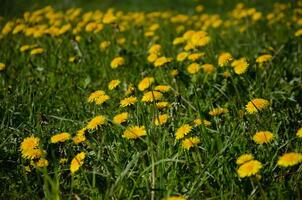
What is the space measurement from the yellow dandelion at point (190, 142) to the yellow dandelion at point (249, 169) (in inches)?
14.2

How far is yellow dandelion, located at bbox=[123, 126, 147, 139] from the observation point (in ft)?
7.38

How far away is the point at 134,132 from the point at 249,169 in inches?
27.3

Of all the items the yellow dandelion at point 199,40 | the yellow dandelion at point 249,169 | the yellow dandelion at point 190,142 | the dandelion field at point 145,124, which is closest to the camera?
the yellow dandelion at point 249,169

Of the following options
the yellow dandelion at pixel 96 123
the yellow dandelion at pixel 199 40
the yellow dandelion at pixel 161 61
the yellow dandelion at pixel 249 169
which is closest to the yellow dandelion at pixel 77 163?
Result: the yellow dandelion at pixel 96 123

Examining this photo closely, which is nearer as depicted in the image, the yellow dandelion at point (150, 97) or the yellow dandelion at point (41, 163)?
the yellow dandelion at point (41, 163)

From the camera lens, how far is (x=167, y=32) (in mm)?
5129

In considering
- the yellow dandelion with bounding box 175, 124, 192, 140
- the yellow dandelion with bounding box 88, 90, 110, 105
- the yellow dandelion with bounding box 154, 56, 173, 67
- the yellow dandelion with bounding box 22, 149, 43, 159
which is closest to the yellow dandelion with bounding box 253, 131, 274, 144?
the yellow dandelion with bounding box 175, 124, 192, 140

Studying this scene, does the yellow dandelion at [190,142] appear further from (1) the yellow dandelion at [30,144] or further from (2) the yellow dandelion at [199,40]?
(2) the yellow dandelion at [199,40]

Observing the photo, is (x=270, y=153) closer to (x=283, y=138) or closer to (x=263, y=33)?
(x=283, y=138)

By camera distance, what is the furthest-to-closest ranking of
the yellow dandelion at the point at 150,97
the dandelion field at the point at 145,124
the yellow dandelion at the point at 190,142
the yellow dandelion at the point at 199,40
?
the yellow dandelion at the point at 199,40, the yellow dandelion at the point at 150,97, the yellow dandelion at the point at 190,142, the dandelion field at the point at 145,124

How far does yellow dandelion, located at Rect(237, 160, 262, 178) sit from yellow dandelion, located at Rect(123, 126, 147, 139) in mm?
613

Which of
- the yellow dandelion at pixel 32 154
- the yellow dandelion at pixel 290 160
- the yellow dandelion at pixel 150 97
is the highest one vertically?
the yellow dandelion at pixel 150 97

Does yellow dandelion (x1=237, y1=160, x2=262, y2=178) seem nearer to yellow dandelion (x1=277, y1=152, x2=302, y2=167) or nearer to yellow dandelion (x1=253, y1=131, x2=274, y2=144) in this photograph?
yellow dandelion (x1=277, y1=152, x2=302, y2=167)

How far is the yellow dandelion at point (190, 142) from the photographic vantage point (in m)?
2.17
